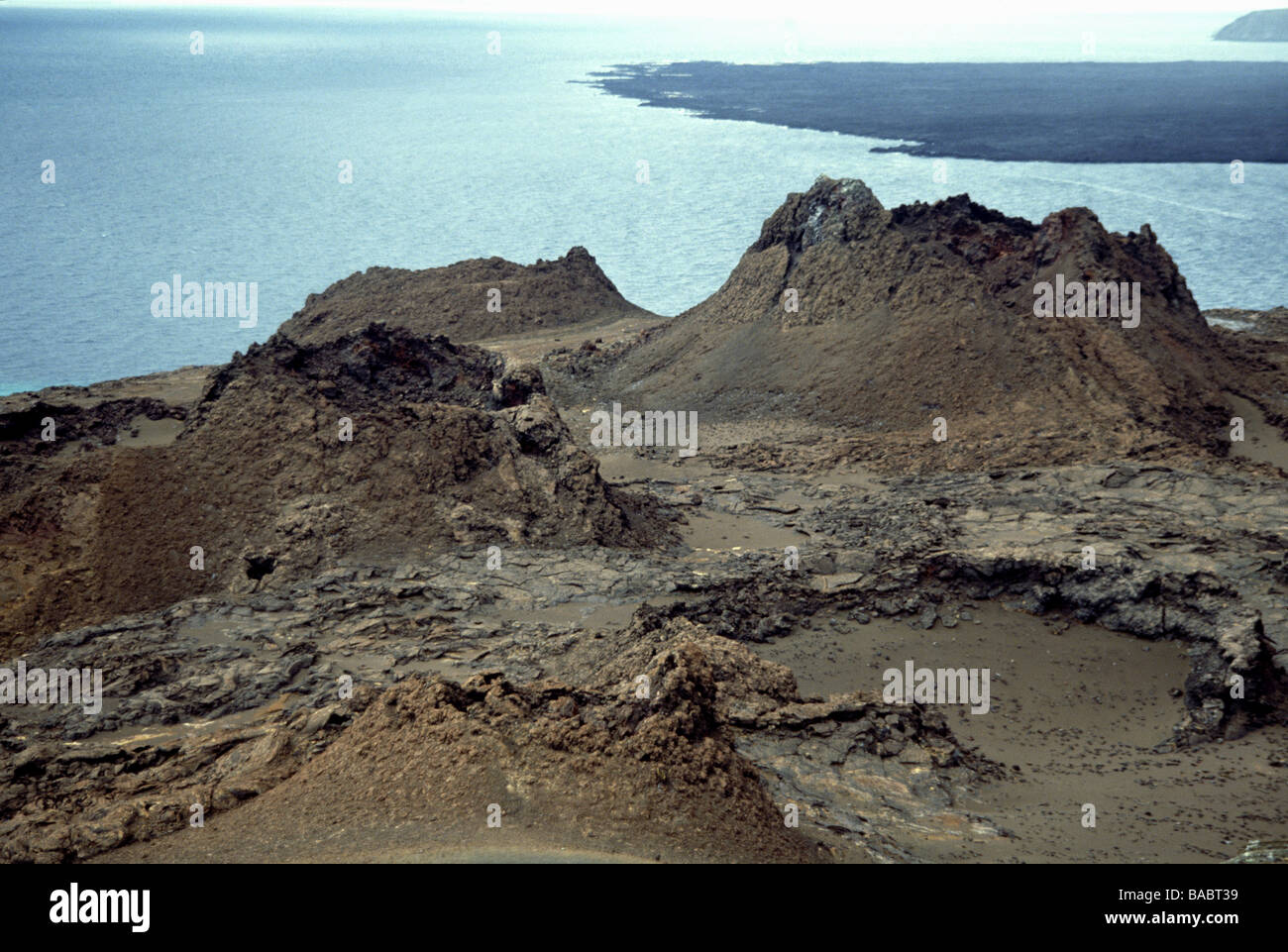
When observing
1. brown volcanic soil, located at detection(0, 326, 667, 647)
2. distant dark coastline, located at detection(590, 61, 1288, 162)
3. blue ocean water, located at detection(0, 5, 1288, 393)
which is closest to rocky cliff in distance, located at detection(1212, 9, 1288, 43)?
distant dark coastline, located at detection(590, 61, 1288, 162)

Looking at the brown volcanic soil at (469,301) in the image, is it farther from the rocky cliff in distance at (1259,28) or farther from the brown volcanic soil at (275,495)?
the rocky cliff in distance at (1259,28)

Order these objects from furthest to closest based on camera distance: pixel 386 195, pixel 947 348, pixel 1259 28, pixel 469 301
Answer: pixel 1259 28 < pixel 386 195 < pixel 469 301 < pixel 947 348

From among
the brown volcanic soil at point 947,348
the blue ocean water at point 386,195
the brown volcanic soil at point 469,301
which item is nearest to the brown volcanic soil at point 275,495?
the brown volcanic soil at point 947,348

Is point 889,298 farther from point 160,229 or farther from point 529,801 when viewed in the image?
point 160,229

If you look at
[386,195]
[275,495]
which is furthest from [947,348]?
[386,195]

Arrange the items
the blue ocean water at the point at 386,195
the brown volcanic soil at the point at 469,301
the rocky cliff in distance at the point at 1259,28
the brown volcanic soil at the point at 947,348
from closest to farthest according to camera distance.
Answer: the brown volcanic soil at the point at 947,348 → the brown volcanic soil at the point at 469,301 → the blue ocean water at the point at 386,195 → the rocky cliff in distance at the point at 1259,28

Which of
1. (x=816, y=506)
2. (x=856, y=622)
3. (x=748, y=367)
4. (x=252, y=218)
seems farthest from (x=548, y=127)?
(x=856, y=622)

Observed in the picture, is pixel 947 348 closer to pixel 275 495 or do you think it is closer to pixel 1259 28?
pixel 275 495
